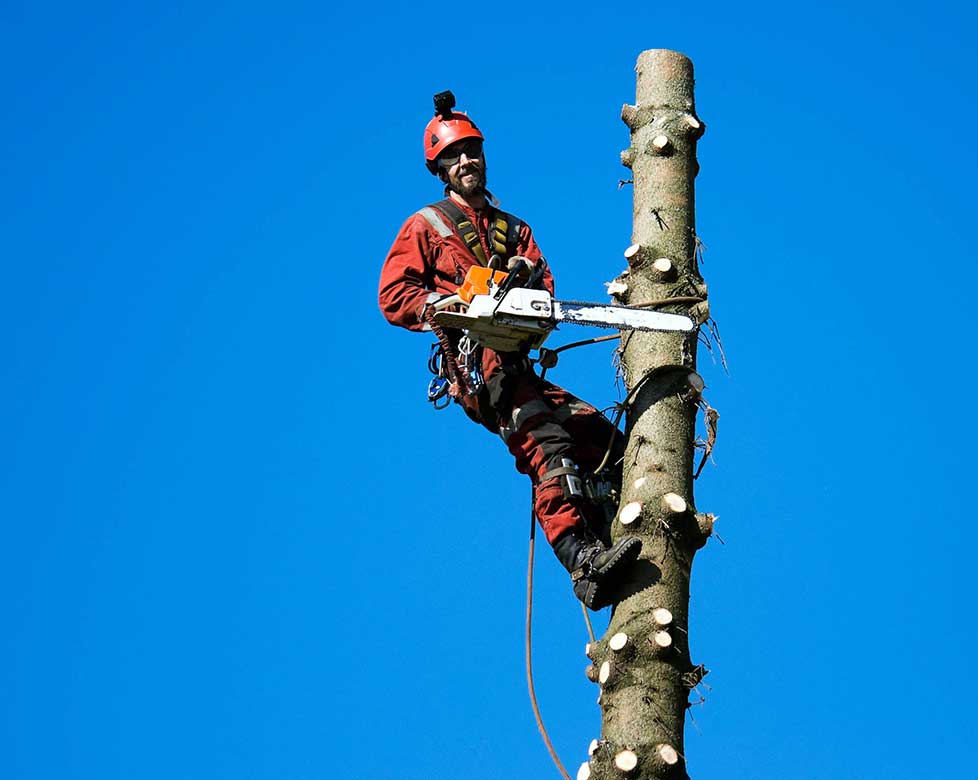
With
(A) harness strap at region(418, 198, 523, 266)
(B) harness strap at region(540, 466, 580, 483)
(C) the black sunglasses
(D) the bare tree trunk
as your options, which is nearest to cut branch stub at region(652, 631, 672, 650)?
(D) the bare tree trunk

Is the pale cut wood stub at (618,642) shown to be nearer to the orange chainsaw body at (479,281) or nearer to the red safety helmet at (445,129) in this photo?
the orange chainsaw body at (479,281)

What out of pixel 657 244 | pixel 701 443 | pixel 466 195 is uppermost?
pixel 466 195

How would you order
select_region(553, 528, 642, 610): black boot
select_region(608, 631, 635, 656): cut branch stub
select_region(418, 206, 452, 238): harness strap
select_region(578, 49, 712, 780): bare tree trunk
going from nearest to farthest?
select_region(578, 49, 712, 780): bare tree trunk < select_region(608, 631, 635, 656): cut branch stub < select_region(553, 528, 642, 610): black boot < select_region(418, 206, 452, 238): harness strap

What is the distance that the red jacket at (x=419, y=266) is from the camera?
22.5 feet

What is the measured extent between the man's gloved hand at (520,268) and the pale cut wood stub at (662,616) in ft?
4.97

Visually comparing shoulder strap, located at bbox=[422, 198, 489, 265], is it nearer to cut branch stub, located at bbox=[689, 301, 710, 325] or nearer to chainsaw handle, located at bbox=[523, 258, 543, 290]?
chainsaw handle, located at bbox=[523, 258, 543, 290]

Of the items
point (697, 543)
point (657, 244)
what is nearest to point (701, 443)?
point (697, 543)

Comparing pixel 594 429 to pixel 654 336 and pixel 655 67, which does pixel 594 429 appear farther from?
pixel 655 67

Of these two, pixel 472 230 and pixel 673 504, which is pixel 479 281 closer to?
pixel 472 230

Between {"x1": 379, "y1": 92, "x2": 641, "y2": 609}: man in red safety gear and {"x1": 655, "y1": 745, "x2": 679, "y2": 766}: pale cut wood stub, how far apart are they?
687mm

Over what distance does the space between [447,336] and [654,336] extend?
3.33 ft

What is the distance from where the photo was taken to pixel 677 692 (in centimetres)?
551

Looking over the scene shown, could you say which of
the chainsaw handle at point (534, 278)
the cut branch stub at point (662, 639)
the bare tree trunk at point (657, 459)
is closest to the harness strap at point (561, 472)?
the bare tree trunk at point (657, 459)

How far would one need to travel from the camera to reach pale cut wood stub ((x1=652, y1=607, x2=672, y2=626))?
5562 millimetres
